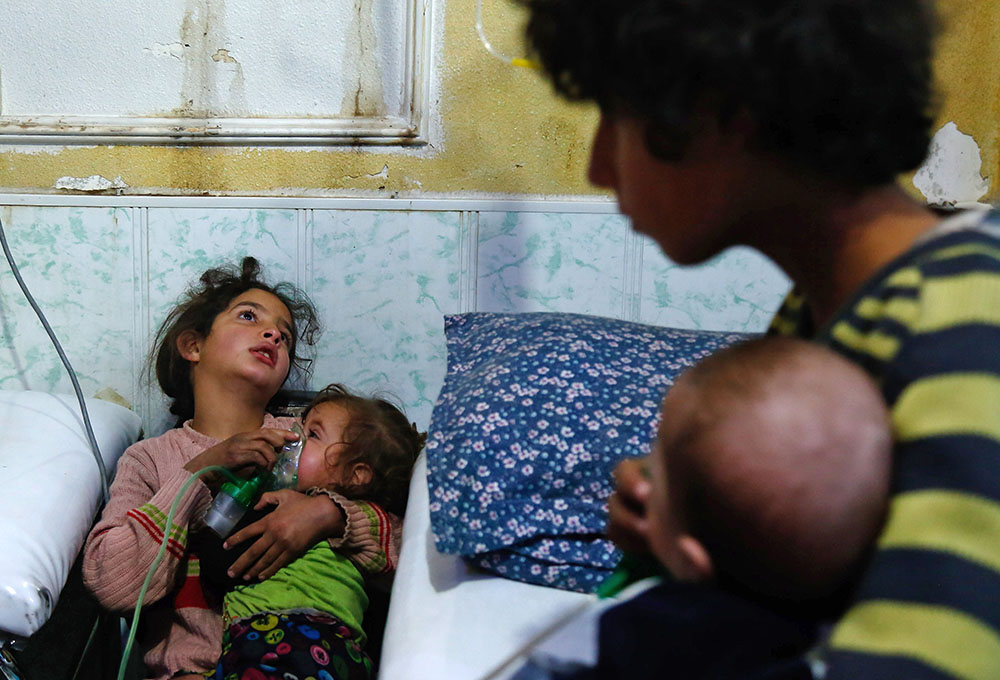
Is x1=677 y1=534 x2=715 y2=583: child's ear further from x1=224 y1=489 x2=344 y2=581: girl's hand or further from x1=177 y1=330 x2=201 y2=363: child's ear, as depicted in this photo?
x1=177 y1=330 x2=201 y2=363: child's ear

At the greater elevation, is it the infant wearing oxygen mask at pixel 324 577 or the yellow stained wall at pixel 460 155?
the yellow stained wall at pixel 460 155

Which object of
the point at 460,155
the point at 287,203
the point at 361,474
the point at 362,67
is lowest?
the point at 361,474

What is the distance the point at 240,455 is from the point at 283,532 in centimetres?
15

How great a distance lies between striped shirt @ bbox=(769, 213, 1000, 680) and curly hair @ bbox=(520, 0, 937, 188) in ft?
0.34

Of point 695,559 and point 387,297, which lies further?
point 387,297

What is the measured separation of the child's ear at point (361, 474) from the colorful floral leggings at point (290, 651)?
280mm

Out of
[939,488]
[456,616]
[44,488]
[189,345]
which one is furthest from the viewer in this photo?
[189,345]

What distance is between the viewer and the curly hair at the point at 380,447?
4.80ft

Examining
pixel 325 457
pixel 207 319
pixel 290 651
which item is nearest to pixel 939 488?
pixel 290 651

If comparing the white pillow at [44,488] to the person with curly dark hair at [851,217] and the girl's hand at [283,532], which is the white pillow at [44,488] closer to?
the girl's hand at [283,532]

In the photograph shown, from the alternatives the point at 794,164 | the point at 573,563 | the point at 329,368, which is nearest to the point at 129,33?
the point at 329,368

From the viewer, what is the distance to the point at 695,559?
1.94 feet

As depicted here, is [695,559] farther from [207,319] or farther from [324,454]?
[207,319]

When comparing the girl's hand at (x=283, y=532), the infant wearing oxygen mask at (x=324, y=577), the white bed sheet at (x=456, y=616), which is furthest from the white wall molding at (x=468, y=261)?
the white bed sheet at (x=456, y=616)
